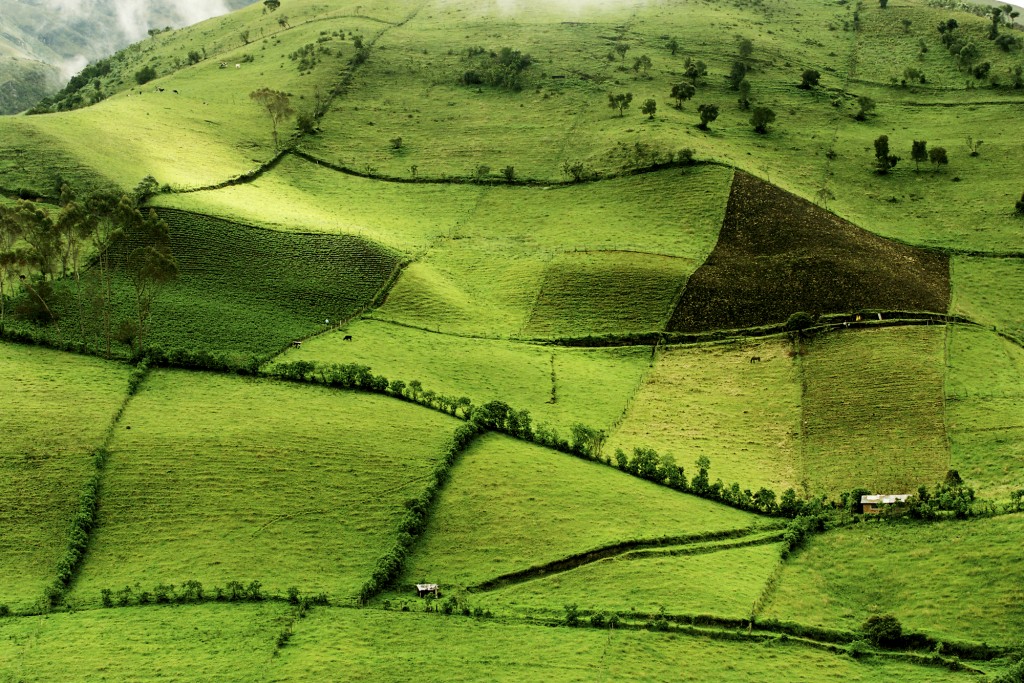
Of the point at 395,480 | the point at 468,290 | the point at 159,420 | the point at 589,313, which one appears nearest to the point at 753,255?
the point at 589,313

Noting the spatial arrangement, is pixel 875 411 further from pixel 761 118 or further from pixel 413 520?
pixel 761 118

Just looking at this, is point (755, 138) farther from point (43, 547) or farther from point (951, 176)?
point (43, 547)

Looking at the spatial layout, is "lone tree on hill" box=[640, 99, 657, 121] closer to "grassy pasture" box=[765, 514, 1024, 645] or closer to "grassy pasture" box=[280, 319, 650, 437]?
"grassy pasture" box=[280, 319, 650, 437]

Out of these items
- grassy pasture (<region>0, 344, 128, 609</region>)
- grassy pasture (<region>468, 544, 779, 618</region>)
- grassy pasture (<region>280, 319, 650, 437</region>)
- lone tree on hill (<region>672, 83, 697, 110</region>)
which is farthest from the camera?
lone tree on hill (<region>672, 83, 697, 110</region>)

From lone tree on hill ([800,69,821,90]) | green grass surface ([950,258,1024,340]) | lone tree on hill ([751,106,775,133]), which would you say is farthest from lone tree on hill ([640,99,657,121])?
green grass surface ([950,258,1024,340])

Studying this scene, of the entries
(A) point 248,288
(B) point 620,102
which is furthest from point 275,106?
(A) point 248,288
